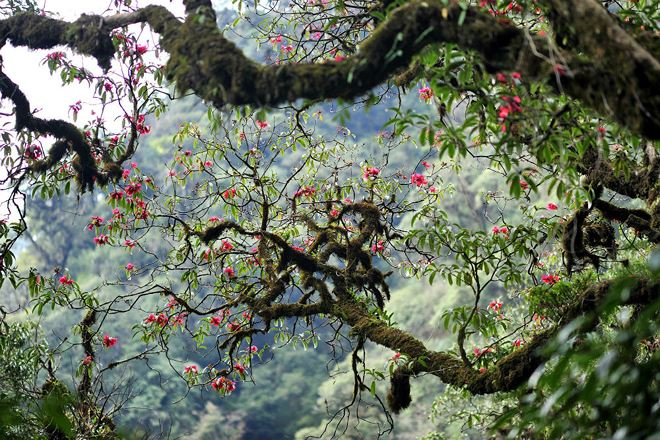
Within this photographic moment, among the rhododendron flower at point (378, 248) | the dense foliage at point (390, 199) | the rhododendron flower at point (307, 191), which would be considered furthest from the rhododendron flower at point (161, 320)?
the rhododendron flower at point (378, 248)

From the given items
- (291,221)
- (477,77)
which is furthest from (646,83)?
(291,221)

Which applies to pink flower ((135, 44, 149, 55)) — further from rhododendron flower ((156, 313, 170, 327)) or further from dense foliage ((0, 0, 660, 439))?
rhododendron flower ((156, 313, 170, 327))

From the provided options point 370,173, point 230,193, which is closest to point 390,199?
point 370,173

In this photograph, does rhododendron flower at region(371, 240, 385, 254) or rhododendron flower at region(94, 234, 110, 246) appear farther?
rhododendron flower at region(371, 240, 385, 254)

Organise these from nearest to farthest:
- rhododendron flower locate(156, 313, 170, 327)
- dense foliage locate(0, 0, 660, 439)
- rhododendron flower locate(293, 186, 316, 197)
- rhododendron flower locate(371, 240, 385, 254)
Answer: dense foliage locate(0, 0, 660, 439)
rhododendron flower locate(156, 313, 170, 327)
rhododendron flower locate(371, 240, 385, 254)
rhododendron flower locate(293, 186, 316, 197)

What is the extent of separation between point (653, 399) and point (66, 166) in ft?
12.0

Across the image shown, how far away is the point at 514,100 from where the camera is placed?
7.23 ft

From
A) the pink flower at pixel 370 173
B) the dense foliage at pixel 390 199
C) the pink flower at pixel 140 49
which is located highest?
the pink flower at pixel 140 49

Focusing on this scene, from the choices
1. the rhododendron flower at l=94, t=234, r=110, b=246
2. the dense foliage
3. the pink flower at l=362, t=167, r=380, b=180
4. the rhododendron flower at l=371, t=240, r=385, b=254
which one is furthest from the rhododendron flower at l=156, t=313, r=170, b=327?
the pink flower at l=362, t=167, r=380, b=180

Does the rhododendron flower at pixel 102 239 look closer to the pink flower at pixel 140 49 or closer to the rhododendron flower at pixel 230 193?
the rhododendron flower at pixel 230 193

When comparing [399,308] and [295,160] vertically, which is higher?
[295,160]

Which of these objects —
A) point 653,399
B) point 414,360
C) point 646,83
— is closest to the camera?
point 653,399

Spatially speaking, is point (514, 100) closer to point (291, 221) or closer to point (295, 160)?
point (291, 221)

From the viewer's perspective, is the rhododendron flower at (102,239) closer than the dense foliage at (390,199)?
No
